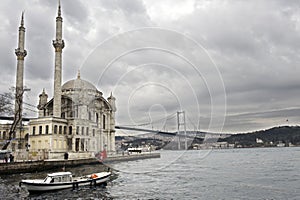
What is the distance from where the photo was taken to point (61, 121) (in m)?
50.7

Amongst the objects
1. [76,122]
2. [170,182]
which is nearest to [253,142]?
[76,122]

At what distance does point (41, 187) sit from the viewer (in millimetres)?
22047

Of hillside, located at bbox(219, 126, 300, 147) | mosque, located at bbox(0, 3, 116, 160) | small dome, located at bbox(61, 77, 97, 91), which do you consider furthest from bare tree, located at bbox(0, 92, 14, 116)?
hillside, located at bbox(219, 126, 300, 147)

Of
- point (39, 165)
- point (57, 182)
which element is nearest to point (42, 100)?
point (39, 165)

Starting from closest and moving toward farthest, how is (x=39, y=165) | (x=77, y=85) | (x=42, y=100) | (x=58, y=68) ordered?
(x=39, y=165) → (x=58, y=68) → (x=77, y=85) → (x=42, y=100)

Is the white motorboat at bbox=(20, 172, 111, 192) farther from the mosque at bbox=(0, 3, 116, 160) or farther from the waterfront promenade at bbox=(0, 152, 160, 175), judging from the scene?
the mosque at bbox=(0, 3, 116, 160)

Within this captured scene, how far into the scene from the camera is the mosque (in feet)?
159

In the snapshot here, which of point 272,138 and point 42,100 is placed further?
point 272,138

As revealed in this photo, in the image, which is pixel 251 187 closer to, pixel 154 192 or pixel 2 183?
pixel 154 192

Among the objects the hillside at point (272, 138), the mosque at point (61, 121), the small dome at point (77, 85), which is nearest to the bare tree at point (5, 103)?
the mosque at point (61, 121)

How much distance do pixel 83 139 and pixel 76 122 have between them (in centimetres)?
343

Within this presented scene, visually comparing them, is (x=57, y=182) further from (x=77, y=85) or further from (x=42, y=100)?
(x=42, y=100)

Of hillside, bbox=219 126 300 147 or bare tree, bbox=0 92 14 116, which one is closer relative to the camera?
bare tree, bbox=0 92 14 116

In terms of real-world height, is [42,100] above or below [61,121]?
above
